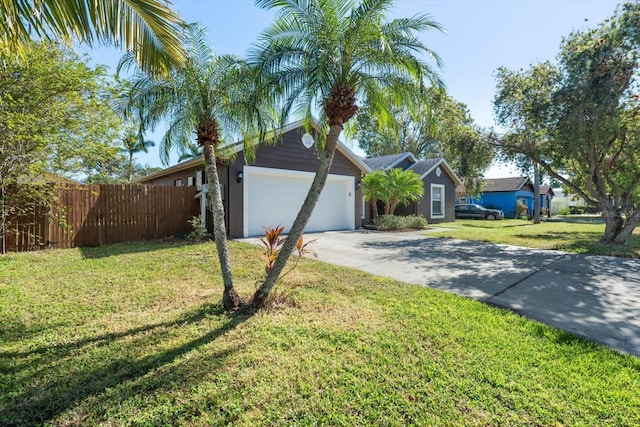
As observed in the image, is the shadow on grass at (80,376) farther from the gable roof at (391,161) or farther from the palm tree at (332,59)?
the gable roof at (391,161)

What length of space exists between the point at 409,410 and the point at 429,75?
4.43m

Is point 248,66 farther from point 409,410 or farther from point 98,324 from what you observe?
point 409,410

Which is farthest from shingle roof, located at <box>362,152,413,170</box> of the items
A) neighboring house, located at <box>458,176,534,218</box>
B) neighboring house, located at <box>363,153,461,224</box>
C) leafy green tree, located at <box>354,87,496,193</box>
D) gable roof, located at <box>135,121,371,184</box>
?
neighboring house, located at <box>458,176,534,218</box>

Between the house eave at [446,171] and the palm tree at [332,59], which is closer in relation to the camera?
the palm tree at [332,59]

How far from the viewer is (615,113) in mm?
9023

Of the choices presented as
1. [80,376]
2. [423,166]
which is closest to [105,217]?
[80,376]

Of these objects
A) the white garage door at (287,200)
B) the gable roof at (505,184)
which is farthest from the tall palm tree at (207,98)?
the gable roof at (505,184)

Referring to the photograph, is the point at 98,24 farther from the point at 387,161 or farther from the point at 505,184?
the point at 505,184

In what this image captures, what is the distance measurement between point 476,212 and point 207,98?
26636 mm

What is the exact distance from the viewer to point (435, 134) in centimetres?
531

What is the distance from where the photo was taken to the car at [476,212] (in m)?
26.2

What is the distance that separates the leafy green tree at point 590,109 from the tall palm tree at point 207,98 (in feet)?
33.6

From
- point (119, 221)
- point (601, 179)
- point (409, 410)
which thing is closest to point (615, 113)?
point (601, 179)

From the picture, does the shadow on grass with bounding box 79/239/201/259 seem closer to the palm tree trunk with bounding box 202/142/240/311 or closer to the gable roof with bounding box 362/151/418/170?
the palm tree trunk with bounding box 202/142/240/311
